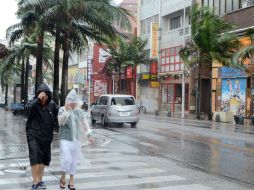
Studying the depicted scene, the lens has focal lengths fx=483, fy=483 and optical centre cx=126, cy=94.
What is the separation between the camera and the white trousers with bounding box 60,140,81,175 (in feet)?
26.1

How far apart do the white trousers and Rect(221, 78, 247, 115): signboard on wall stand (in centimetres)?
2934

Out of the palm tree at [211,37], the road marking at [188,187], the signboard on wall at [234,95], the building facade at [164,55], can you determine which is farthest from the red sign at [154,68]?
the road marking at [188,187]

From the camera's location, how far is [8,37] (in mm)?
29328

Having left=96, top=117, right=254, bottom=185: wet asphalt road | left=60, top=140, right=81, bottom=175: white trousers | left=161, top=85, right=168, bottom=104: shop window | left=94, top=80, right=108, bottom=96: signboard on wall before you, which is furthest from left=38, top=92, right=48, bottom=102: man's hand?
left=94, top=80, right=108, bottom=96: signboard on wall

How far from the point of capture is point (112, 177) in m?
9.59

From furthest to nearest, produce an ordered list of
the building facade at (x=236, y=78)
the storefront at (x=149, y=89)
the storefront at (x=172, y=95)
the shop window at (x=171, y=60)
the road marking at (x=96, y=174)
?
the storefront at (x=149, y=89) < the shop window at (x=171, y=60) < the storefront at (x=172, y=95) < the building facade at (x=236, y=78) < the road marking at (x=96, y=174)

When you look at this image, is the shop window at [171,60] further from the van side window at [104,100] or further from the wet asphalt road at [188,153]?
the wet asphalt road at [188,153]

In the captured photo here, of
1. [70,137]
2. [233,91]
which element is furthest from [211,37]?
[70,137]

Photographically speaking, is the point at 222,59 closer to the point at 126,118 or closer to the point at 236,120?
the point at 236,120

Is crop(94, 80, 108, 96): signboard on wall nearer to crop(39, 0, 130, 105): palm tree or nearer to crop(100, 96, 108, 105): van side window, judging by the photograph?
crop(100, 96, 108, 105): van side window

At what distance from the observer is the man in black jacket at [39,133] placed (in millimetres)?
7852

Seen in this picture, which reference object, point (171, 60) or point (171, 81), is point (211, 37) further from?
point (171, 81)

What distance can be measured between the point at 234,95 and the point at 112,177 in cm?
2906

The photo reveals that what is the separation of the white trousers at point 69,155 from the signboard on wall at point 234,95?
2934 cm
